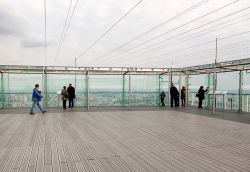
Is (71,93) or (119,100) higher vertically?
(71,93)

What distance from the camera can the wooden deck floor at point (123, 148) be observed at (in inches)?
228

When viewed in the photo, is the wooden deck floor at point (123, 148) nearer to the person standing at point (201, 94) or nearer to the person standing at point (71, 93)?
the person standing at point (71, 93)

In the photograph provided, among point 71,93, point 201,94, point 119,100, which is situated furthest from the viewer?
point 119,100

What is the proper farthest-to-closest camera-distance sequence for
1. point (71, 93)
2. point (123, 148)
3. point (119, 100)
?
point (119, 100) → point (71, 93) → point (123, 148)

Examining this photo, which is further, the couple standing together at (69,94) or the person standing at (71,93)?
the person standing at (71,93)

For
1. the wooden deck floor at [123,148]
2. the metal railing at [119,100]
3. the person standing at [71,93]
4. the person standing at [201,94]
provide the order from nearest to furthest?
the wooden deck floor at [123,148] < the metal railing at [119,100] < the person standing at [71,93] < the person standing at [201,94]

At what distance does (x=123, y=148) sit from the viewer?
7.43 m

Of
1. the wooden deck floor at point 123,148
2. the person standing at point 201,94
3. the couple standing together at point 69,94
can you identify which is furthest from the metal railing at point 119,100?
the wooden deck floor at point 123,148

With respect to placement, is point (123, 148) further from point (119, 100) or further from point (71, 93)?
point (119, 100)

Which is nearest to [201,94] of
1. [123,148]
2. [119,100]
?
[119,100]

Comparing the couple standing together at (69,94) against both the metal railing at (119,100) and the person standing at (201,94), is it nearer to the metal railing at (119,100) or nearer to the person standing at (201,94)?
the metal railing at (119,100)

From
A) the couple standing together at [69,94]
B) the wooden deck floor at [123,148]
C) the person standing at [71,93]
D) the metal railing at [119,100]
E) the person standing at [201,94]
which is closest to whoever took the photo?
the wooden deck floor at [123,148]

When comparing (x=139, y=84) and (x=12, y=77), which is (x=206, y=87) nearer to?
(x=139, y=84)

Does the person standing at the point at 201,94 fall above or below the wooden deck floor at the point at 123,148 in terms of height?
above
